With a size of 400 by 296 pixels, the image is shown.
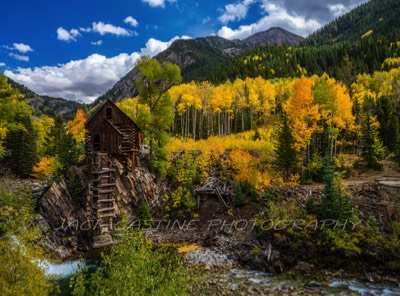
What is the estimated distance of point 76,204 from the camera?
88.5 ft

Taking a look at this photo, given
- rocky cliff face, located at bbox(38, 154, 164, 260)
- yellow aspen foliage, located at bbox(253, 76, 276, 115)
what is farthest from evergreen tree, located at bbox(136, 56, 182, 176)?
yellow aspen foliage, located at bbox(253, 76, 276, 115)

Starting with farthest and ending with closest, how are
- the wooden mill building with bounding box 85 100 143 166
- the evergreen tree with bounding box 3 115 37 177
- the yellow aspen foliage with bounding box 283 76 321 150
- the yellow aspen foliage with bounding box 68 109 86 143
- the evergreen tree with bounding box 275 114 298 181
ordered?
the yellow aspen foliage with bounding box 68 109 86 143 < the evergreen tree with bounding box 3 115 37 177 < the yellow aspen foliage with bounding box 283 76 321 150 < the wooden mill building with bounding box 85 100 143 166 < the evergreen tree with bounding box 275 114 298 181

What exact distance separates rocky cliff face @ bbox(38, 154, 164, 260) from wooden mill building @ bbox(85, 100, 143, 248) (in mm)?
606

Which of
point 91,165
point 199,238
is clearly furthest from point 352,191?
point 91,165

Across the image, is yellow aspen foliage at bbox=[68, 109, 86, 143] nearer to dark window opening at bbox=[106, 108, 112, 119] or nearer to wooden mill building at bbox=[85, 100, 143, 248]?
→ dark window opening at bbox=[106, 108, 112, 119]

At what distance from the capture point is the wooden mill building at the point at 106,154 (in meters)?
27.6

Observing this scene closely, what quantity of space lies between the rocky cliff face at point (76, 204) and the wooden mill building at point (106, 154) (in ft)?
1.99

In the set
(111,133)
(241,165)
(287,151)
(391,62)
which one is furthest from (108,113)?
(391,62)

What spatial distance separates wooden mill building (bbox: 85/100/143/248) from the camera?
90.4ft

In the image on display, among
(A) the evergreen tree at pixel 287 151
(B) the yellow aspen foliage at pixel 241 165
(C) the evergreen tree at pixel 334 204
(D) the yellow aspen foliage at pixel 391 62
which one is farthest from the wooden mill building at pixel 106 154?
(D) the yellow aspen foliage at pixel 391 62

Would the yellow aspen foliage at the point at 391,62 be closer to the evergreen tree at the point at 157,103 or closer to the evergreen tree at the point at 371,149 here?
the evergreen tree at the point at 371,149

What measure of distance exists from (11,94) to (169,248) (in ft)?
93.0

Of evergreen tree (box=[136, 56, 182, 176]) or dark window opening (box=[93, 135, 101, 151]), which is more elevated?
evergreen tree (box=[136, 56, 182, 176])

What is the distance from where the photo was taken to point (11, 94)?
3453 cm
